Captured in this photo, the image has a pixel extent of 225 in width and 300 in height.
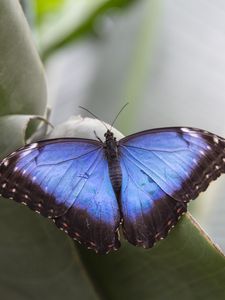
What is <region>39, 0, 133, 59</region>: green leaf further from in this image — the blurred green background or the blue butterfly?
the blue butterfly

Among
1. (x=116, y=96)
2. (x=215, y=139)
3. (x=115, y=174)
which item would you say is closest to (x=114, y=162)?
(x=115, y=174)

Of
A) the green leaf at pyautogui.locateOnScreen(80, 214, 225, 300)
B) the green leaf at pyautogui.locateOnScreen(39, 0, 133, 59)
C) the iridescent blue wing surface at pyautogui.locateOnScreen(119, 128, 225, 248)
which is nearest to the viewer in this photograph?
the green leaf at pyautogui.locateOnScreen(80, 214, 225, 300)

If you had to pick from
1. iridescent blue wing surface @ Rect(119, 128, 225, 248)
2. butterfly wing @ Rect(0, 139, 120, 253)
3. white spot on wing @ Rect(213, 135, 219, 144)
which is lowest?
butterfly wing @ Rect(0, 139, 120, 253)

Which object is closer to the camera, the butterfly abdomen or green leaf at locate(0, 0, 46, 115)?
green leaf at locate(0, 0, 46, 115)

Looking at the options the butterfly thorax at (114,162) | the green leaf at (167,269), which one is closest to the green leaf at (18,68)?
the butterfly thorax at (114,162)

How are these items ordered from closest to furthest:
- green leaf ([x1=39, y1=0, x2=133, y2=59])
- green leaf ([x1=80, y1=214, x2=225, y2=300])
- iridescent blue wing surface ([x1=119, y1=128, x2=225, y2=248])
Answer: green leaf ([x1=80, y1=214, x2=225, y2=300])
iridescent blue wing surface ([x1=119, y1=128, x2=225, y2=248])
green leaf ([x1=39, y1=0, x2=133, y2=59])

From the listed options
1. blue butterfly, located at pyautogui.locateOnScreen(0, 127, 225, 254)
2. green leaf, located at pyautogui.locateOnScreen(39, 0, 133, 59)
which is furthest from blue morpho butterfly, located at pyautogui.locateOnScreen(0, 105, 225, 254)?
green leaf, located at pyautogui.locateOnScreen(39, 0, 133, 59)

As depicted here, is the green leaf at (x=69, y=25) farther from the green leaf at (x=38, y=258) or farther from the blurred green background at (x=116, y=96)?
the green leaf at (x=38, y=258)

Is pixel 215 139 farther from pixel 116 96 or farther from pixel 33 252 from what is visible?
pixel 116 96
